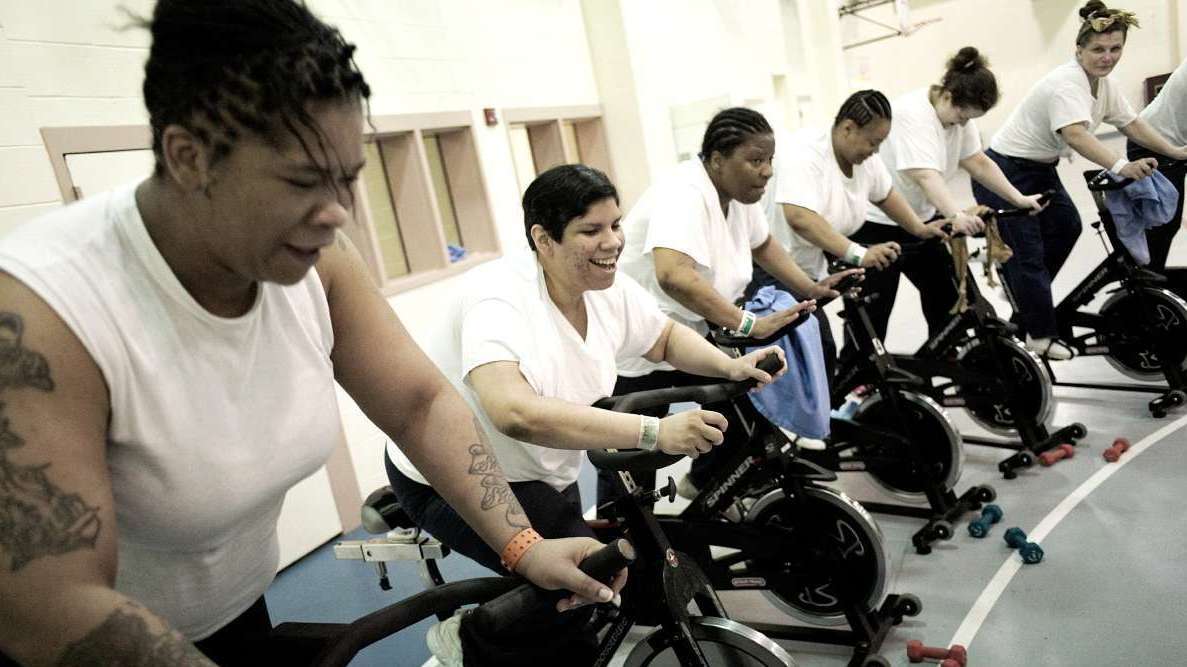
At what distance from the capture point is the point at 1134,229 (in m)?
3.60

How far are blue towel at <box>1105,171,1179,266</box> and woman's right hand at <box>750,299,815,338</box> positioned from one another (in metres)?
2.42

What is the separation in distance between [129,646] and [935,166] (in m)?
3.79

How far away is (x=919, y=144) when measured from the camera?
3.62 meters

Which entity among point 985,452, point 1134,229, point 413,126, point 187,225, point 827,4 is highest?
point 827,4

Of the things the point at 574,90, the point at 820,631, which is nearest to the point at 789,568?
the point at 820,631

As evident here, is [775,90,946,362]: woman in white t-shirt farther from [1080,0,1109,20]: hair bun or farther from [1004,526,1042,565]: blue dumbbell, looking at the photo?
[1080,0,1109,20]: hair bun

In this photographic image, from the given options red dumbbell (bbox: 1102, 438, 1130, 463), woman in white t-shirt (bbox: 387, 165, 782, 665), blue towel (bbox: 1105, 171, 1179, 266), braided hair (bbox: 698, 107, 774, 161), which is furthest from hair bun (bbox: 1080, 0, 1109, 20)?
woman in white t-shirt (bbox: 387, 165, 782, 665)

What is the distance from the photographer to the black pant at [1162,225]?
12.4ft

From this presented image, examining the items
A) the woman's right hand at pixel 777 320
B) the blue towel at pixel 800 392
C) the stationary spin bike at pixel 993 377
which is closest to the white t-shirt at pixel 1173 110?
the stationary spin bike at pixel 993 377

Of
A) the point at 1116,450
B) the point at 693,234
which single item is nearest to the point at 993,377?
the point at 1116,450

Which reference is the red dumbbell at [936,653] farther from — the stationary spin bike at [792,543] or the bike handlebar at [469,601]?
the bike handlebar at [469,601]

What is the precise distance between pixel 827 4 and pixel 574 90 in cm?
787

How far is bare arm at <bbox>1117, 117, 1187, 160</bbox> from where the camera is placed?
3766 mm

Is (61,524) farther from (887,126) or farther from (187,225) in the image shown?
(887,126)
